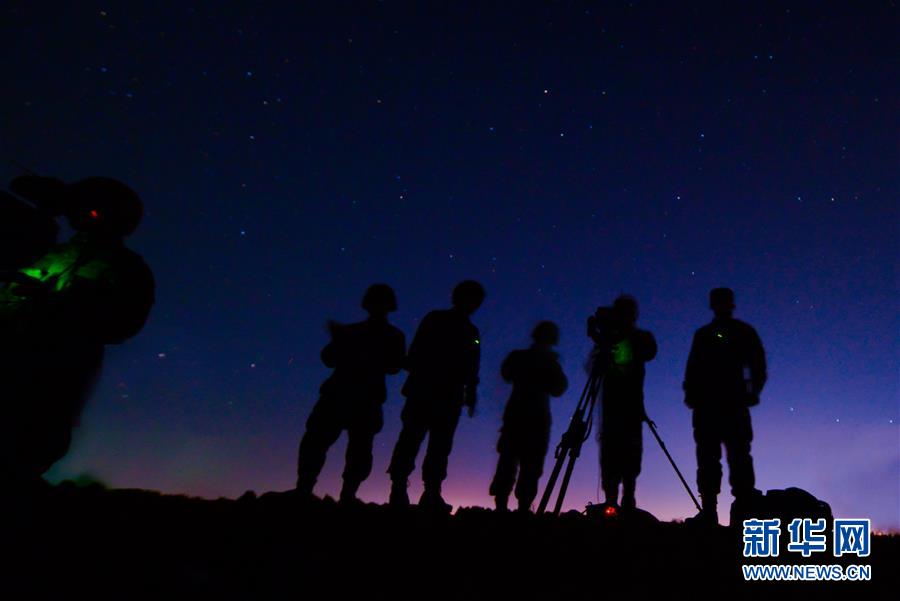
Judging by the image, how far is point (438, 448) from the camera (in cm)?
566

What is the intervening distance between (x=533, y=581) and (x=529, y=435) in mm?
4007

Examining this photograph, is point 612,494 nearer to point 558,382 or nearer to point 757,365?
point 558,382

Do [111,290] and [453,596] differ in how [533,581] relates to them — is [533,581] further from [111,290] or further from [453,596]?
[111,290]

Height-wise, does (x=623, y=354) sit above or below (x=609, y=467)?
above

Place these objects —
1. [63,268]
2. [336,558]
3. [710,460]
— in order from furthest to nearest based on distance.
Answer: [710,460]
[63,268]
[336,558]

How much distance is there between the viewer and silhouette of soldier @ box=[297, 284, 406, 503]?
560cm

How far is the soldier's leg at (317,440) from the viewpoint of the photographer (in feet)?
18.1

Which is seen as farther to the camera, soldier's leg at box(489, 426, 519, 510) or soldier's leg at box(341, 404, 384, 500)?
soldier's leg at box(489, 426, 519, 510)

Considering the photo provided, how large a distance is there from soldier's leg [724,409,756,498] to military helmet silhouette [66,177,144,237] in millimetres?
7362

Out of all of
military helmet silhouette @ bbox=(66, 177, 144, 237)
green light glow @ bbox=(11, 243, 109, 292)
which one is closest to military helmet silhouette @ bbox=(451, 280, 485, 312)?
military helmet silhouette @ bbox=(66, 177, 144, 237)

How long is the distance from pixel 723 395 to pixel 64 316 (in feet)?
24.0

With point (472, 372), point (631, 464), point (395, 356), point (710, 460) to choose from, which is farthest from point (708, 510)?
point (395, 356)

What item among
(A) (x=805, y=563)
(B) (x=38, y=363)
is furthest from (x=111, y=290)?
(A) (x=805, y=563)

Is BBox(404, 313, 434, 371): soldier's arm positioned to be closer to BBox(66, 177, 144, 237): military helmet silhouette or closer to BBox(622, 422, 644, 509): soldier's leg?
BBox(622, 422, 644, 509): soldier's leg
